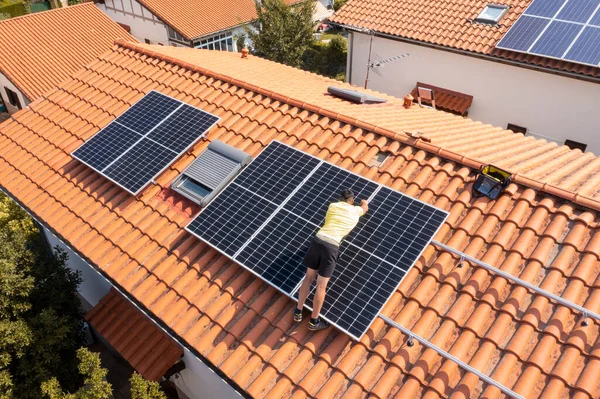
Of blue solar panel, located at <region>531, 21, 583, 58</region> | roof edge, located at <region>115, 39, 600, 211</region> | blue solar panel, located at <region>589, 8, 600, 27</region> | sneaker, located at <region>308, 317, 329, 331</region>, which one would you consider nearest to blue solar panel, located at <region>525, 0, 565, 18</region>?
blue solar panel, located at <region>531, 21, 583, 58</region>

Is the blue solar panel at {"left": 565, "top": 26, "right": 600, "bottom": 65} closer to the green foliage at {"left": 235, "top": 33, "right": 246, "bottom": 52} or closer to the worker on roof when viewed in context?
the worker on roof

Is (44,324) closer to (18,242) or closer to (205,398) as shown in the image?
(18,242)

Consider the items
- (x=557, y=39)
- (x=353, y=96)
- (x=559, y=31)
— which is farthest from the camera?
(x=559, y=31)

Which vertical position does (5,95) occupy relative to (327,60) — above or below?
below

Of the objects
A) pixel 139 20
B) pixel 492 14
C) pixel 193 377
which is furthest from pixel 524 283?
pixel 139 20

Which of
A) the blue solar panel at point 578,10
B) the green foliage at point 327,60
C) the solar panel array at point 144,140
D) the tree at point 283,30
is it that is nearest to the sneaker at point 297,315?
the solar panel array at point 144,140

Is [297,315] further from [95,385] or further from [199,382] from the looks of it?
[95,385]
